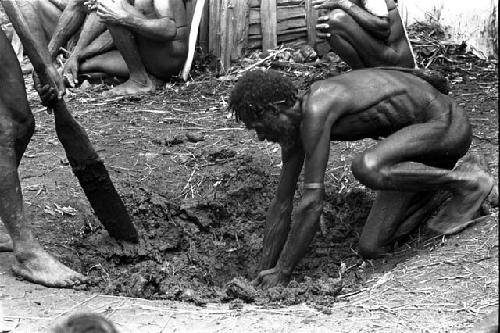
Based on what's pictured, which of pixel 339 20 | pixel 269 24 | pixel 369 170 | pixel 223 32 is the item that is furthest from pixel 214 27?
pixel 369 170

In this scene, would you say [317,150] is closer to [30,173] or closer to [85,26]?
[30,173]

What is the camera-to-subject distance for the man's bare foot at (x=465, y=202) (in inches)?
242

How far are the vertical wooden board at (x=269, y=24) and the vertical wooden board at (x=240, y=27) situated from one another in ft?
0.62

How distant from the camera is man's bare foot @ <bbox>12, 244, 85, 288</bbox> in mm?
5691

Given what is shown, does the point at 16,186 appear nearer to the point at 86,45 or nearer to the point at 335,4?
the point at 335,4

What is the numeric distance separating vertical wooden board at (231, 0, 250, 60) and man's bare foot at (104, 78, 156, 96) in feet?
3.29

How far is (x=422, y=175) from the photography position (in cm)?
602

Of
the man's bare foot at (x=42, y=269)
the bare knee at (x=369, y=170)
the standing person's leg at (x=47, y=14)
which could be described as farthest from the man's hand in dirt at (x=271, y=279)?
the standing person's leg at (x=47, y=14)

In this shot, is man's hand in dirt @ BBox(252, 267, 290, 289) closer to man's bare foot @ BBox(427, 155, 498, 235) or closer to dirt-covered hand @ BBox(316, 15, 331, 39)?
man's bare foot @ BBox(427, 155, 498, 235)

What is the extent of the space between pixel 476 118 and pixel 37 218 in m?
3.72

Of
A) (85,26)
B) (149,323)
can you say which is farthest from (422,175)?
(85,26)

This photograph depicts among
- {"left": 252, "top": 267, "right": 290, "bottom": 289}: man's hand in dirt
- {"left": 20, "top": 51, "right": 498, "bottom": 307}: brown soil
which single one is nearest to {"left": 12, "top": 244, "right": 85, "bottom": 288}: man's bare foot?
{"left": 20, "top": 51, "right": 498, "bottom": 307}: brown soil

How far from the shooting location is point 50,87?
580cm

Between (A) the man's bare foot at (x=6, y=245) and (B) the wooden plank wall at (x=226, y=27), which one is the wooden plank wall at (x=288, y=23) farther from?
(A) the man's bare foot at (x=6, y=245)
